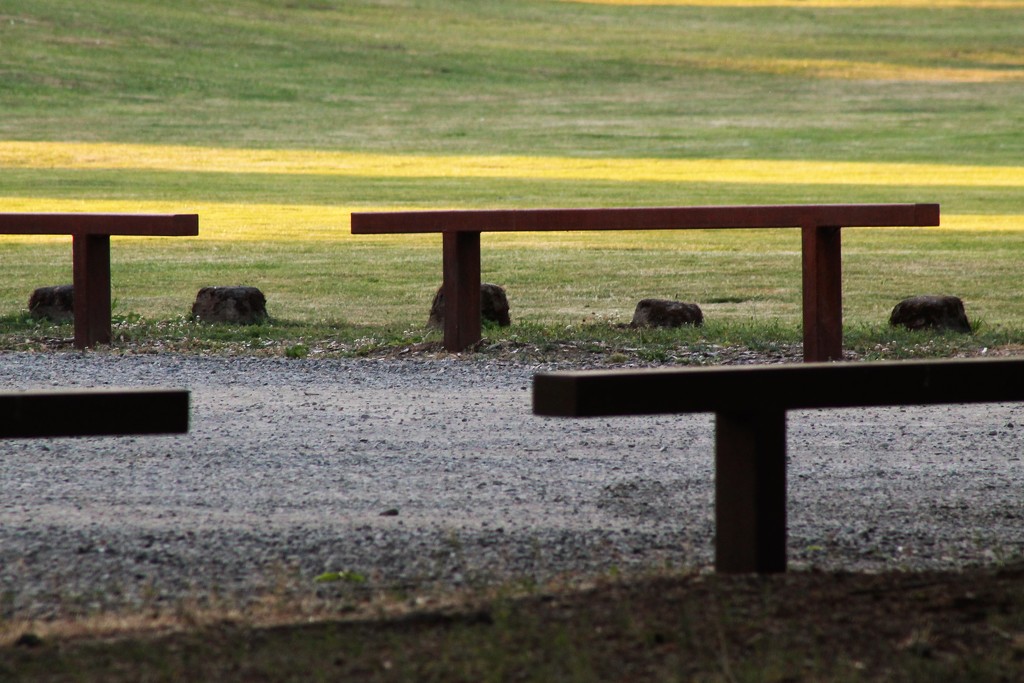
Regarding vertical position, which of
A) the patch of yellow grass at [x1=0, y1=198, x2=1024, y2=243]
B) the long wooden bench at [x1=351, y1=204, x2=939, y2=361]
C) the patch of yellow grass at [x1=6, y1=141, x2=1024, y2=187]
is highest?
the patch of yellow grass at [x1=6, y1=141, x2=1024, y2=187]

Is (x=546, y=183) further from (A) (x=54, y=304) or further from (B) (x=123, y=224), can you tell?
(B) (x=123, y=224)

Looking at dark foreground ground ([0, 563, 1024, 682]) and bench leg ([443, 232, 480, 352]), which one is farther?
bench leg ([443, 232, 480, 352])

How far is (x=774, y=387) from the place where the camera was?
169 inches

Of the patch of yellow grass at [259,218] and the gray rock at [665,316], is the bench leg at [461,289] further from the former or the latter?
the patch of yellow grass at [259,218]

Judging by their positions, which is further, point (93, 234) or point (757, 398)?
point (93, 234)

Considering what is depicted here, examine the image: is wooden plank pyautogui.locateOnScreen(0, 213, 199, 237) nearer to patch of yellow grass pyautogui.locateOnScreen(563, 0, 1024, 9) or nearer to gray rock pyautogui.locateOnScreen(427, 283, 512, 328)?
gray rock pyautogui.locateOnScreen(427, 283, 512, 328)

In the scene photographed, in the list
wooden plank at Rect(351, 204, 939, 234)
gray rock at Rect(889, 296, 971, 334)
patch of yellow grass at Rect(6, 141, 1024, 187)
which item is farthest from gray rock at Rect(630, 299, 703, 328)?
patch of yellow grass at Rect(6, 141, 1024, 187)

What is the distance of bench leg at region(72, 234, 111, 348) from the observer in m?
10.6

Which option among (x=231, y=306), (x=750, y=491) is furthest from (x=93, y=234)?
(x=750, y=491)

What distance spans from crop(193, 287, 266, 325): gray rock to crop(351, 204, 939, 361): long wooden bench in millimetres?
1432

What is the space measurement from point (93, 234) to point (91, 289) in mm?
340

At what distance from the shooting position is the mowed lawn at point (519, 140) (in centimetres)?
1631

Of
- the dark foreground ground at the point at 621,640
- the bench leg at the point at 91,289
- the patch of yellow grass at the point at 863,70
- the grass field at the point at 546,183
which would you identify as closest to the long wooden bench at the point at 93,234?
the bench leg at the point at 91,289

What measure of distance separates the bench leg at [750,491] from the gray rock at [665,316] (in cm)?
661
